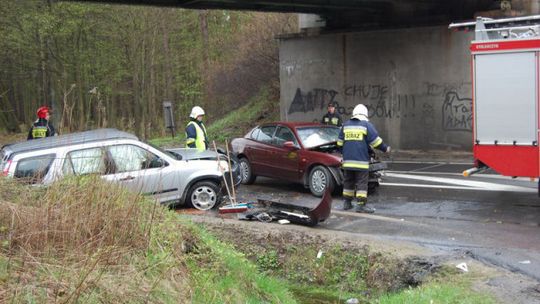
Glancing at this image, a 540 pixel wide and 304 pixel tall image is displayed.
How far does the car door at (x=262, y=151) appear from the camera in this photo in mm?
13500

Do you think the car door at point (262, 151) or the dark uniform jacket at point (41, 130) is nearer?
the dark uniform jacket at point (41, 130)

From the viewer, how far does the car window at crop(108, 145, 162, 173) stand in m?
6.86

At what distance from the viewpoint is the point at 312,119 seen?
901 inches

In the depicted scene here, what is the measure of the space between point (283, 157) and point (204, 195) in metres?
2.61

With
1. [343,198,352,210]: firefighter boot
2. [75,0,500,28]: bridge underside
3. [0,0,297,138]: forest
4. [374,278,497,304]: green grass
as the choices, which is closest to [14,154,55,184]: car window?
[374,278,497,304]: green grass

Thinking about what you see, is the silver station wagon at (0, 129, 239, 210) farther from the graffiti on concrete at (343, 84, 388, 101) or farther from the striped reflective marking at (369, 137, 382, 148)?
the graffiti on concrete at (343, 84, 388, 101)

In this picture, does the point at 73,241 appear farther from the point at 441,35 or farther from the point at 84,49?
the point at 84,49

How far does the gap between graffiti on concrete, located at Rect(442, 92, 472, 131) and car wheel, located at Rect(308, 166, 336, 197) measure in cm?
812

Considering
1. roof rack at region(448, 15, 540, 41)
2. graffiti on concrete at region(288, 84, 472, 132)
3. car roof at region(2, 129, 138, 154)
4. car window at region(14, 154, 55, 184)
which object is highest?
roof rack at region(448, 15, 540, 41)

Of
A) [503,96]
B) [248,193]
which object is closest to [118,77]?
[248,193]

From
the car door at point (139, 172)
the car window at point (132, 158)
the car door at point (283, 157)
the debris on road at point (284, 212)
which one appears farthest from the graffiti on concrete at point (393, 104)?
the car window at point (132, 158)

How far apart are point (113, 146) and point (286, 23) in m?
18.7

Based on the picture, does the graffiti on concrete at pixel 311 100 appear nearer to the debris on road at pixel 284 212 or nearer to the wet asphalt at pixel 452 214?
the wet asphalt at pixel 452 214

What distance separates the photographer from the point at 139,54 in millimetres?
31266
